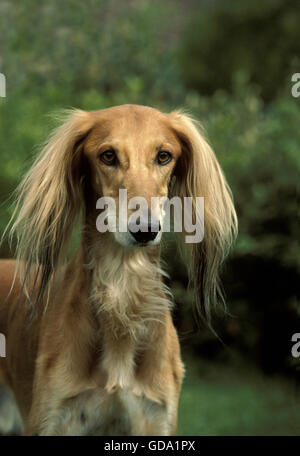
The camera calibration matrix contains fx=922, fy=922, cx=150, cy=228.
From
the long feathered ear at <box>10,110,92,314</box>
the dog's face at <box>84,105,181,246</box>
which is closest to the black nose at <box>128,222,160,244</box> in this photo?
the dog's face at <box>84,105,181,246</box>

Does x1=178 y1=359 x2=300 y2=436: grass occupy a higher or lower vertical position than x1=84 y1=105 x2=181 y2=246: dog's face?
lower

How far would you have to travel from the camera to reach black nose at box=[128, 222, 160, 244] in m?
3.65

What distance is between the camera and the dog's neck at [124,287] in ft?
13.2

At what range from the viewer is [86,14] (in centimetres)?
1499

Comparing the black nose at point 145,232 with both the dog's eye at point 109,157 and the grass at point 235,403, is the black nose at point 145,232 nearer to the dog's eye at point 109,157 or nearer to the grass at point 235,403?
the dog's eye at point 109,157

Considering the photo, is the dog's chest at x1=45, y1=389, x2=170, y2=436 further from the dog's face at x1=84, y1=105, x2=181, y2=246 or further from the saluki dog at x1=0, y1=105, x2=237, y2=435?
the dog's face at x1=84, y1=105, x2=181, y2=246

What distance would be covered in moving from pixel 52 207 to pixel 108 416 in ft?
3.15

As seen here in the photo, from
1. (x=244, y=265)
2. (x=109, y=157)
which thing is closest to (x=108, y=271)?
(x=109, y=157)

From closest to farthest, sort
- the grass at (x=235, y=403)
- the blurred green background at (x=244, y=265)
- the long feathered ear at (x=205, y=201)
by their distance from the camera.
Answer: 1. the long feathered ear at (x=205, y=201)
2. the grass at (x=235, y=403)
3. the blurred green background at (x=244, y=265)

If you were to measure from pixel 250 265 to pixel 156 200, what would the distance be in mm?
3754

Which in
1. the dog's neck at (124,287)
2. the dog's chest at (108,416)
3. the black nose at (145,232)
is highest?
the black nose at (145,232)

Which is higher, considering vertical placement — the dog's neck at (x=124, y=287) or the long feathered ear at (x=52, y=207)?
the long feathered ear at (x=52, y=207)

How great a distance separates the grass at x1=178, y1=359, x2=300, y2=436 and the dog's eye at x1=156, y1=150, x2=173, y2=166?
108 inches

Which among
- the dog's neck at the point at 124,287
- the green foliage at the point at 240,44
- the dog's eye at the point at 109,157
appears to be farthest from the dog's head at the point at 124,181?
the green foliage at the point at 240,44
